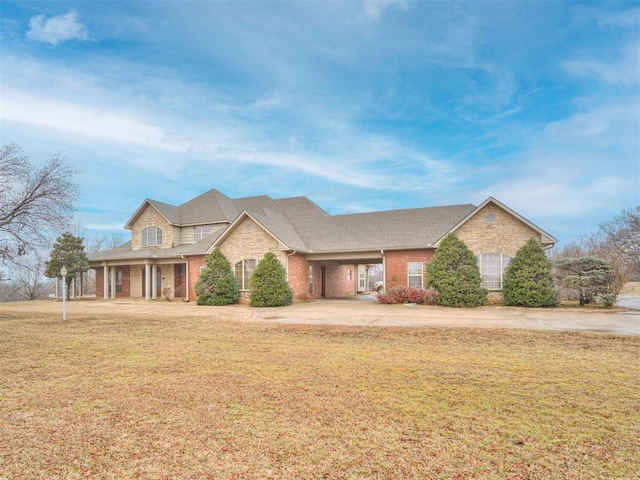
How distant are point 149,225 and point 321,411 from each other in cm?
3028

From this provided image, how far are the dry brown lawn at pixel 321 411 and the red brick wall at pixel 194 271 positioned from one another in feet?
56.2

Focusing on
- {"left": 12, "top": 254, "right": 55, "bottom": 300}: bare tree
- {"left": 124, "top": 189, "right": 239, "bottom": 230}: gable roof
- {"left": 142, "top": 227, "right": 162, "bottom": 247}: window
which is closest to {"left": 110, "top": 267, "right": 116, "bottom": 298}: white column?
{"left": 142, "top": 227, "right": 162, "bottom": 247}: window

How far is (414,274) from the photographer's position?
24297 mm

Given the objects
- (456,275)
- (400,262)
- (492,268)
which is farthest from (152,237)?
(492,268)

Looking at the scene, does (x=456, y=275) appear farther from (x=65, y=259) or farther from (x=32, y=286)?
(x=32, y=286)

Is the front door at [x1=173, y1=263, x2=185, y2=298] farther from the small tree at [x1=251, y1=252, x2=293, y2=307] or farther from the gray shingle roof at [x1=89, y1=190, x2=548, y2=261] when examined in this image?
the small tree at [x1=251, y1=252, x2=293, y2=307]

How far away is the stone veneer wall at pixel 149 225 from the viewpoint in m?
31.5

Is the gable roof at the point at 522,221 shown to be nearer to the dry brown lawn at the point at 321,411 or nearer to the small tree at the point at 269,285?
the small tree at the point at 269,285

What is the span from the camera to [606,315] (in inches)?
650

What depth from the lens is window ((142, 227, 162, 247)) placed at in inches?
1254

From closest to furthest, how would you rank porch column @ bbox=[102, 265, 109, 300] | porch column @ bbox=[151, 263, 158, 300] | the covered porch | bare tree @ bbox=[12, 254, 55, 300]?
porch column @ bbox=[151, 263, 158, 300] → the covered porch → porch column @ bbox=[102, 265, 109, 300] → bare tree @ bbox=[12, 254, 55, 300]

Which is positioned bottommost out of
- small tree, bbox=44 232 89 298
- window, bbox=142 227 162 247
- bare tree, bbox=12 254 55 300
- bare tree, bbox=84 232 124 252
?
bare tree, bbox=12 254 55 300

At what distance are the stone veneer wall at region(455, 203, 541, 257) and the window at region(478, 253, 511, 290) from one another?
293mm

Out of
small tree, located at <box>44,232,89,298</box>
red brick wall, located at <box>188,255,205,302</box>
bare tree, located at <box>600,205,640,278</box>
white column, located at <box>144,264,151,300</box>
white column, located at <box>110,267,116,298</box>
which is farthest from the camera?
bare tree, located at <box>600,205,640,278</box>
